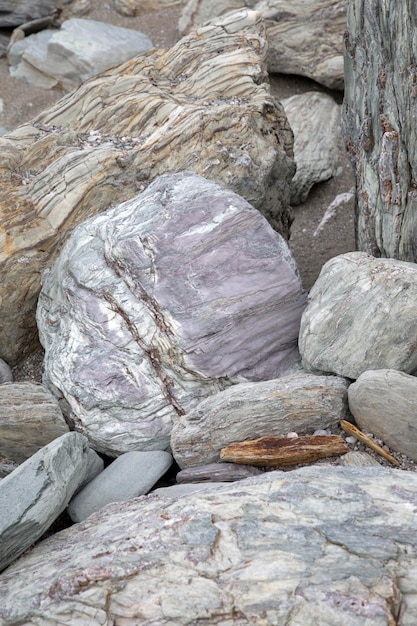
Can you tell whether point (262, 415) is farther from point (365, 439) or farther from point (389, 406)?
point (389, 406)

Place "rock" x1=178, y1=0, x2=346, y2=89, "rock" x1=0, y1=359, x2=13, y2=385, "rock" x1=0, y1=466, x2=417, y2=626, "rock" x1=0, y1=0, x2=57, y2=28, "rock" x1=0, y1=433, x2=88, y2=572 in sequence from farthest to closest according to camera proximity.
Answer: "rock" x1=0, y1=0, x2=57, y2=28
"rock" x1=178, y1=0, x2=346, y2=89
"rock" x1=0, y1=359, x2=13, y2=385
"rock" x1=0, y1=433, x2=88, y2=572
"rock" x1=0, y1=466, x2=417, y2=626

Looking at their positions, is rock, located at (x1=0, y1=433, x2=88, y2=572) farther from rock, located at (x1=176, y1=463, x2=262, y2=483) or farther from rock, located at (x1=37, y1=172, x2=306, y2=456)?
rock, located at (x1=37, y1=172, x2=306, y2=456)

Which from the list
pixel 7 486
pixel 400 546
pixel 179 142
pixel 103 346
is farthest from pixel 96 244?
pixel 400 546

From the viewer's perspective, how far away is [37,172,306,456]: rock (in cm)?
514

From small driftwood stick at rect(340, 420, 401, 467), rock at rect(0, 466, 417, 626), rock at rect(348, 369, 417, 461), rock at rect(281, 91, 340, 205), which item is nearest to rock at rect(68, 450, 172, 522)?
rock at rect(0, 466, 417, 626)

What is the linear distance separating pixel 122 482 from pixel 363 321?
6.09 feet

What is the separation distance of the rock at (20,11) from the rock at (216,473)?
10.1 metres

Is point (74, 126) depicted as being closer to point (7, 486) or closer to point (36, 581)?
point (7, 486)

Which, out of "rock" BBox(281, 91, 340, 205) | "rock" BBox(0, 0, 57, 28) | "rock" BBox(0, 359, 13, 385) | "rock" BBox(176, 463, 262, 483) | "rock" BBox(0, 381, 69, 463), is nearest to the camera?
"rock" BBox(176, 463, 262, 483)

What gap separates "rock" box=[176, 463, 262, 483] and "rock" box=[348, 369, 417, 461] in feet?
2.46

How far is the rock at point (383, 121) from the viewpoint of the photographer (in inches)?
199

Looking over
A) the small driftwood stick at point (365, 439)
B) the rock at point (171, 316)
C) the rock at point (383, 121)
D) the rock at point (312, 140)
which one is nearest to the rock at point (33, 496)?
the rock at point (171, 316)

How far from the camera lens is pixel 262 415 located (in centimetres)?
466

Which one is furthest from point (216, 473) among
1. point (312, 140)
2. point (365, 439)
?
point (312, 140)
